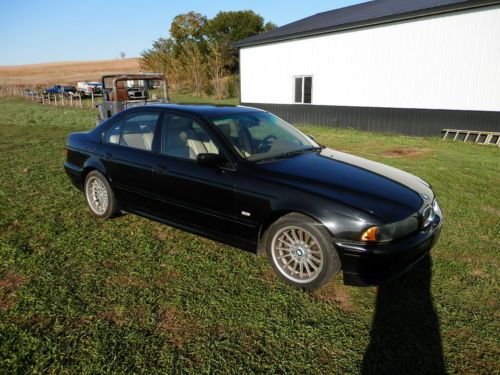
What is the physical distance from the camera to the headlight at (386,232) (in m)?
2.84

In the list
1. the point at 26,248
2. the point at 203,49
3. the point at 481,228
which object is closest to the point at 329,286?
the point at 481,228

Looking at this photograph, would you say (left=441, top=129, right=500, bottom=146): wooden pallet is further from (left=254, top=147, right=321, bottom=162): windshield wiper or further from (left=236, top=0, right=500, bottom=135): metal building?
(left=254, top=147, right=321, bottom=162): windshield wiper

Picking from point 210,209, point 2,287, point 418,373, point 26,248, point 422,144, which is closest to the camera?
point 418,373

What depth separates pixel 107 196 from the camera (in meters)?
4.69

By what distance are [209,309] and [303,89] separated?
15.6m

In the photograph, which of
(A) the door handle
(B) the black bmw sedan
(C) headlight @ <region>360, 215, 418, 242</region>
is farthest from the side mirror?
(C) headlight @ <region>360, 215, 418, 242</region>

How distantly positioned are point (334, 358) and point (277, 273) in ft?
3.38

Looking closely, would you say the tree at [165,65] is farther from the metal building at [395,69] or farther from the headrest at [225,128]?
the headrest at [225,128]

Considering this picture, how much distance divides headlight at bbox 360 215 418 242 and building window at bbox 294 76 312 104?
581 inches

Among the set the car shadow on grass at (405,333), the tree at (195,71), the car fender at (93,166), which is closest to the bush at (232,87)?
the tree at (195,71)

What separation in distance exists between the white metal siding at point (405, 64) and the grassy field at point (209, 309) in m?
8.73

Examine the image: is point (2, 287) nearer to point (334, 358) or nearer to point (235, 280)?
point (235, 280)

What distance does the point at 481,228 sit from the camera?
473 cm

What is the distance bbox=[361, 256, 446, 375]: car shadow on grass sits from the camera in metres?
2.44
